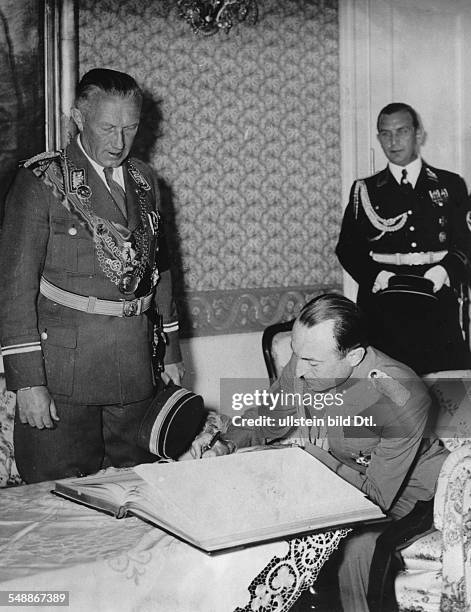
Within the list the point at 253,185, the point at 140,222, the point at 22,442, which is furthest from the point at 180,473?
the point at 253,185

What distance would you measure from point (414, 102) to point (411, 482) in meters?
1.66

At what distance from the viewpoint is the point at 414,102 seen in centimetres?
273

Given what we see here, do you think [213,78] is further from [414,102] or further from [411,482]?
[411,482]

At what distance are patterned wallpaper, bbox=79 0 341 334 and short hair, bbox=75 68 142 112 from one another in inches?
27.1

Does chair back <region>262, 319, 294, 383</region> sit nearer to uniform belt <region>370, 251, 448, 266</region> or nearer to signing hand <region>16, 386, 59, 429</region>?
uniform belt <region>370, 251, 448, 266</region>

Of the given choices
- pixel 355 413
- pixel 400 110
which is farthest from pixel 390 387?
pixel 400 110

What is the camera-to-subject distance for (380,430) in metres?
1.47

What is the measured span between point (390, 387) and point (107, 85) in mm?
895

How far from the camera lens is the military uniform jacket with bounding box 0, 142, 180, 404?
5.08 feet

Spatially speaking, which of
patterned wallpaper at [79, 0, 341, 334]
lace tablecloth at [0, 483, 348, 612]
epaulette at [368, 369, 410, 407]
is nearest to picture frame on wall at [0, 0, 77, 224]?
patterned wallpaper at [79, 0, 341, 334]

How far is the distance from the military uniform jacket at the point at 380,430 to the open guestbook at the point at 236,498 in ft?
0.86

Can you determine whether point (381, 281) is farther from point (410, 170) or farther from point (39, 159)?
point (39, 159)

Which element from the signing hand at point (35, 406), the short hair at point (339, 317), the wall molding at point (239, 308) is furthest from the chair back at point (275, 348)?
the signing hand at point (35, 406)

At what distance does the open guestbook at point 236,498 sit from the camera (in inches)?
38.4
